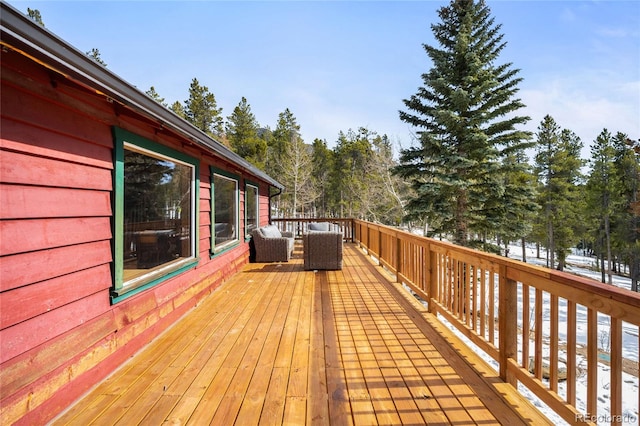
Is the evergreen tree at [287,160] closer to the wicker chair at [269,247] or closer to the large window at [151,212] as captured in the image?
the wicker chair at [269,247]

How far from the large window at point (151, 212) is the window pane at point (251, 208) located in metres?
2.50

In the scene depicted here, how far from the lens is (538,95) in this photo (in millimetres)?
11969

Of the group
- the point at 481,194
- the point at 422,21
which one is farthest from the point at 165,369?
the point at 422,21

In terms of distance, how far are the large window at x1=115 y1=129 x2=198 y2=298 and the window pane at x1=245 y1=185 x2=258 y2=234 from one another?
2.50 metres

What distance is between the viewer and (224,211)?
194 inches

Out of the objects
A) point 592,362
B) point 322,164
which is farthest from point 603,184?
point 592,362

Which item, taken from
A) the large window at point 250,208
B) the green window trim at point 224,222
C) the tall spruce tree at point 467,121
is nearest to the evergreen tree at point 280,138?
the tall spruce tree at point 467,121

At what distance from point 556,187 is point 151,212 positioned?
1075 inches

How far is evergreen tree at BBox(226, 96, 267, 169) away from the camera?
69.4ft

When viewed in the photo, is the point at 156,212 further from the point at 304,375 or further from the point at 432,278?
the point at 432,278

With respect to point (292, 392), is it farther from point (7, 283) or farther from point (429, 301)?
point (429, 301)

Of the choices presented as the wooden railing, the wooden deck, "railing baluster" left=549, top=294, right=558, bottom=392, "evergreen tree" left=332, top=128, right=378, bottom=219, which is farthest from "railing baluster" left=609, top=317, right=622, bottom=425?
"evergreen tree" left=332, top=128, right=378, bottom=219

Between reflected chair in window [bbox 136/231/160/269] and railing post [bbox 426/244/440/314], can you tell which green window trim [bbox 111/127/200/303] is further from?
railing post [bbox 426/244/440/314]

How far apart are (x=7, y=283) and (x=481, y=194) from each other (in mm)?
11587
